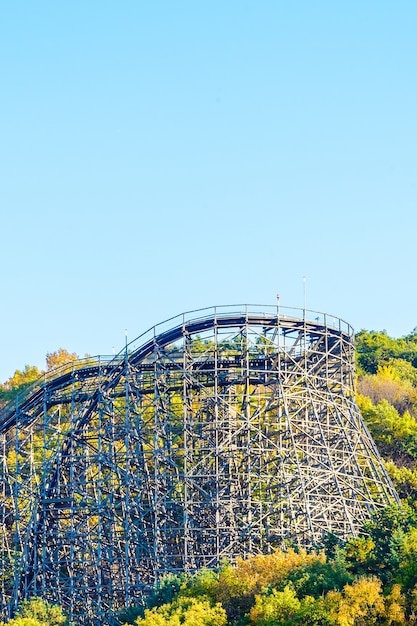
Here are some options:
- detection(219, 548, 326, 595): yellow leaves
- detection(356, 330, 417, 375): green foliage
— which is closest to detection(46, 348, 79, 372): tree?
detection(356, 330, 417, 375): green foliage

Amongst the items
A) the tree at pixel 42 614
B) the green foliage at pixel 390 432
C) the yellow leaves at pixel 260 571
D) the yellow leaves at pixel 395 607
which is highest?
the green foliage at pixel 390 432

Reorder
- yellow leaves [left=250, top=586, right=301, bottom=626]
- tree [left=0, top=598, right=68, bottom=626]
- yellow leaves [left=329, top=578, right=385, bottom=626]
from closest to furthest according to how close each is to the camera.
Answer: yellow leaves [left=329, top=578, right=385, bottom=626]
yellow leaves [left=250, top=586, right=301, bottom=626]
tree [left=0, top=598, right=68, bottom=626]

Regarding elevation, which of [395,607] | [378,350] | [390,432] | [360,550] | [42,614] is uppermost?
[378,350]

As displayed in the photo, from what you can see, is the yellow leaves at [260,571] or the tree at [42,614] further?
the tree at [42,614]

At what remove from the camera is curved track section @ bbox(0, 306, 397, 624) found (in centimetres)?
4094

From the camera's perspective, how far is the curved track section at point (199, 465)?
40.9 metres

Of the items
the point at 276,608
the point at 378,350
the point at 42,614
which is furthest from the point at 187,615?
the point at 378,350

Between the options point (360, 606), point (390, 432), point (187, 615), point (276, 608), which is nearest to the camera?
point (360, 606)

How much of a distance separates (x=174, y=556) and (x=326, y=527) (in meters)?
5.12

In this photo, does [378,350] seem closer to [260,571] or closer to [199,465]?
[199,465]

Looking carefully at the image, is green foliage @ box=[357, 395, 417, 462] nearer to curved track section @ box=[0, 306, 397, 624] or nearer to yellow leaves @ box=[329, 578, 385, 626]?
curved track section @ box=[0, 306, 397, 624]

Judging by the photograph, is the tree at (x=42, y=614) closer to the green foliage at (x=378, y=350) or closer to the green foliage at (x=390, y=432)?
the green foliage at (x=390, y=432)

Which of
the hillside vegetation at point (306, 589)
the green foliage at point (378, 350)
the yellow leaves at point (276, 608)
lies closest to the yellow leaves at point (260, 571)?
the hillside vegetation at point (306, 589)

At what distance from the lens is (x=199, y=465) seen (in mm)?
43406
